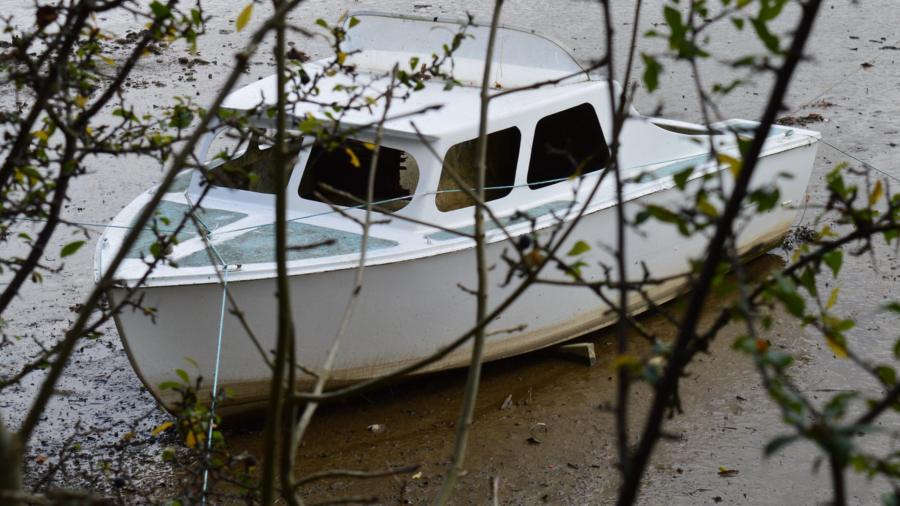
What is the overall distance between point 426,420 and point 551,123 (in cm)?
172

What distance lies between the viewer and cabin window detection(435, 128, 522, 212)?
576 cm

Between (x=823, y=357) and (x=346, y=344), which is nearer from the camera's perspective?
(x=346, y=344)

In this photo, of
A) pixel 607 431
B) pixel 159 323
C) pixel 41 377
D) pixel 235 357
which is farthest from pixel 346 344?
pixel 41 377

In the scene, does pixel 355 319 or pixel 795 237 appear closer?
pixel 355 319

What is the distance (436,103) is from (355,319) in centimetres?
127

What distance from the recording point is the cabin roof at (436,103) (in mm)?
5438

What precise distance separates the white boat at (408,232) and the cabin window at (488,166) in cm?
1

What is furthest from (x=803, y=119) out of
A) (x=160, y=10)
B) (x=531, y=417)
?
(x=160, y=10)

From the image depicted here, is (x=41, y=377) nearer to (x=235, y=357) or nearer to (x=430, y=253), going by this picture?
(x=235, y=357)

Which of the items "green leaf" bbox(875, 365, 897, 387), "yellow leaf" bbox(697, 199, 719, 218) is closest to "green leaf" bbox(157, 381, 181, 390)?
"yellow leaf" bbox(697, 199, 719, 218)

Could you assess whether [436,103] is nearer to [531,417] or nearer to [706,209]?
[531,417]

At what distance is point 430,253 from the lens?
205 inches

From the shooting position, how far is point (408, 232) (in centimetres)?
534

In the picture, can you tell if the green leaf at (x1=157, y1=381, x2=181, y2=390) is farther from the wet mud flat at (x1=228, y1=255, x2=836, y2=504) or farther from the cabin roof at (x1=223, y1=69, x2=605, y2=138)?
the cabin roof at (x1=223, y1=69, x2=605, y2=138)
